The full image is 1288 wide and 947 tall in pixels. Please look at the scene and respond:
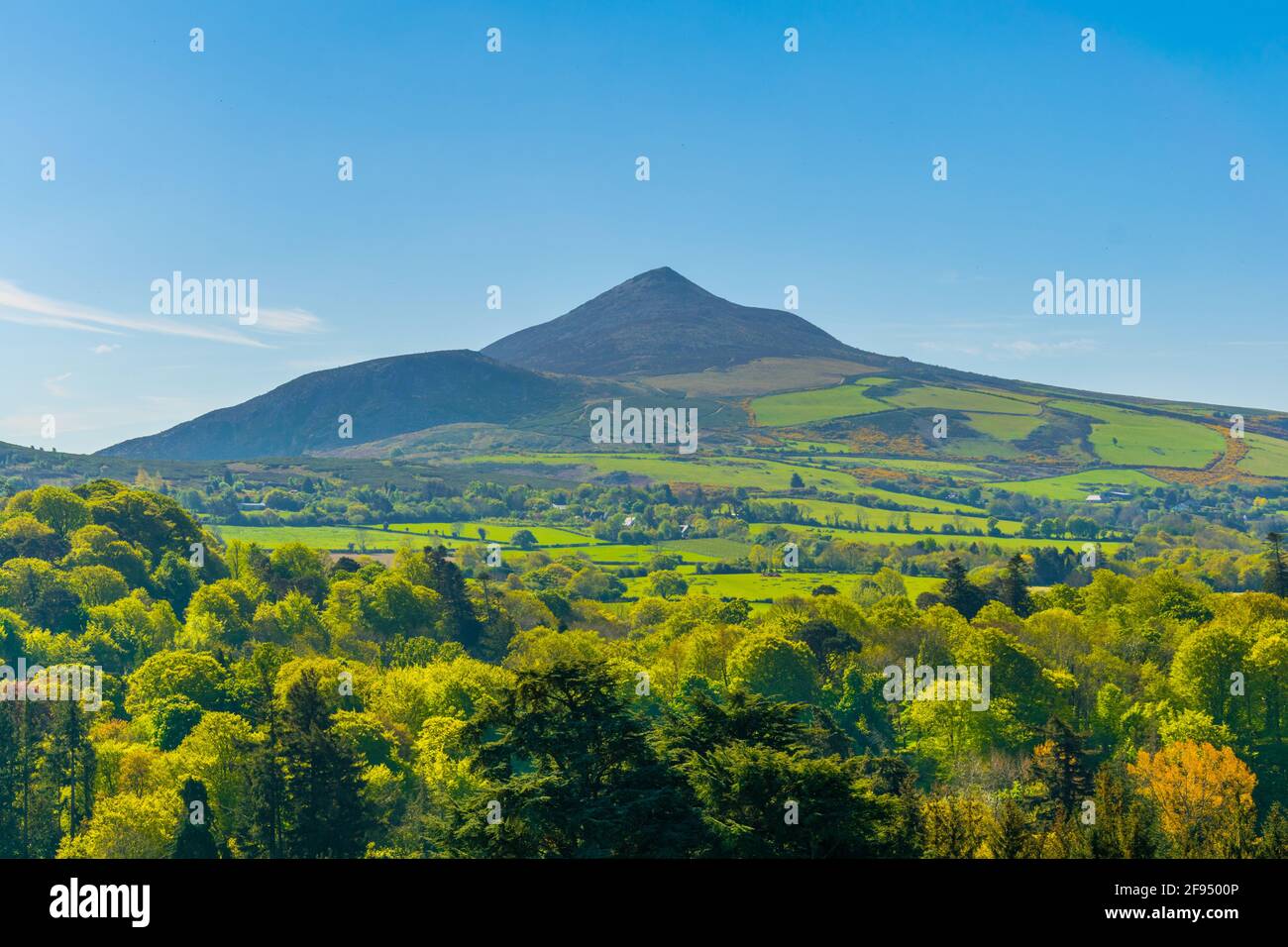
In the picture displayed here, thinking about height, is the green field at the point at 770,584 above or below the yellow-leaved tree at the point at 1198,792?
above

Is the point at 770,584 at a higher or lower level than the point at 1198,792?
higher

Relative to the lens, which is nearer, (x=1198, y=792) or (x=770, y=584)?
(x=1198, y=792)

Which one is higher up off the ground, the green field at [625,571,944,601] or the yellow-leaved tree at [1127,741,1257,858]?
the green field at [625,571,944,601]

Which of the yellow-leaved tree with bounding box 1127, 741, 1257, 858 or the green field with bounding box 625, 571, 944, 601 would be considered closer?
the yellow-leaved tree with bounding box 1127, 741, 1257, 858

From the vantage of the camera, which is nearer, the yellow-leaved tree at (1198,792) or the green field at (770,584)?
the yellow-leaved tree at (1198,792)
